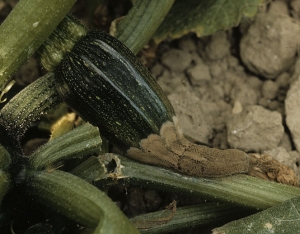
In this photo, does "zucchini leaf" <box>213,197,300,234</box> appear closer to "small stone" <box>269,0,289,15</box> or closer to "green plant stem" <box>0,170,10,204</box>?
"green plant stem" <box>0,170,10,204</box>

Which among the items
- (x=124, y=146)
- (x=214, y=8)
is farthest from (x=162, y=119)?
(x=214, y=8)

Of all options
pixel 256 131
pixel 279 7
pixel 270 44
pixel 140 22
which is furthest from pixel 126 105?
pixel 279 7

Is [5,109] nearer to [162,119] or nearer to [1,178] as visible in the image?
[1,178]

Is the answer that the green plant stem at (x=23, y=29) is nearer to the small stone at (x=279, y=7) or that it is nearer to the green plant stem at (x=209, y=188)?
the green plant stem at (x=209, y=188)

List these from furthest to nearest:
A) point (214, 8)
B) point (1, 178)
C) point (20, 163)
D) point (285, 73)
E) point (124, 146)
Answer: point (285, 73) → point (214, 8) → point (124, 146) → point (20, 163) → point (1, 178)

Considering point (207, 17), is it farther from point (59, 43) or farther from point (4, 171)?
point (4, 171)

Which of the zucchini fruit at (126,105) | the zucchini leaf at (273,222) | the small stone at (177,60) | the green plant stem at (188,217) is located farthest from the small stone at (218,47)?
the zucchini leaf at (273,222)

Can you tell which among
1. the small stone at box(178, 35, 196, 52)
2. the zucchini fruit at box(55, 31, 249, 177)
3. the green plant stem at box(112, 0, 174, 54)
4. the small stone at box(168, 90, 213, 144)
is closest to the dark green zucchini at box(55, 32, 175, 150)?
the zucchini fruit at box(55, 31, 249, 177)
